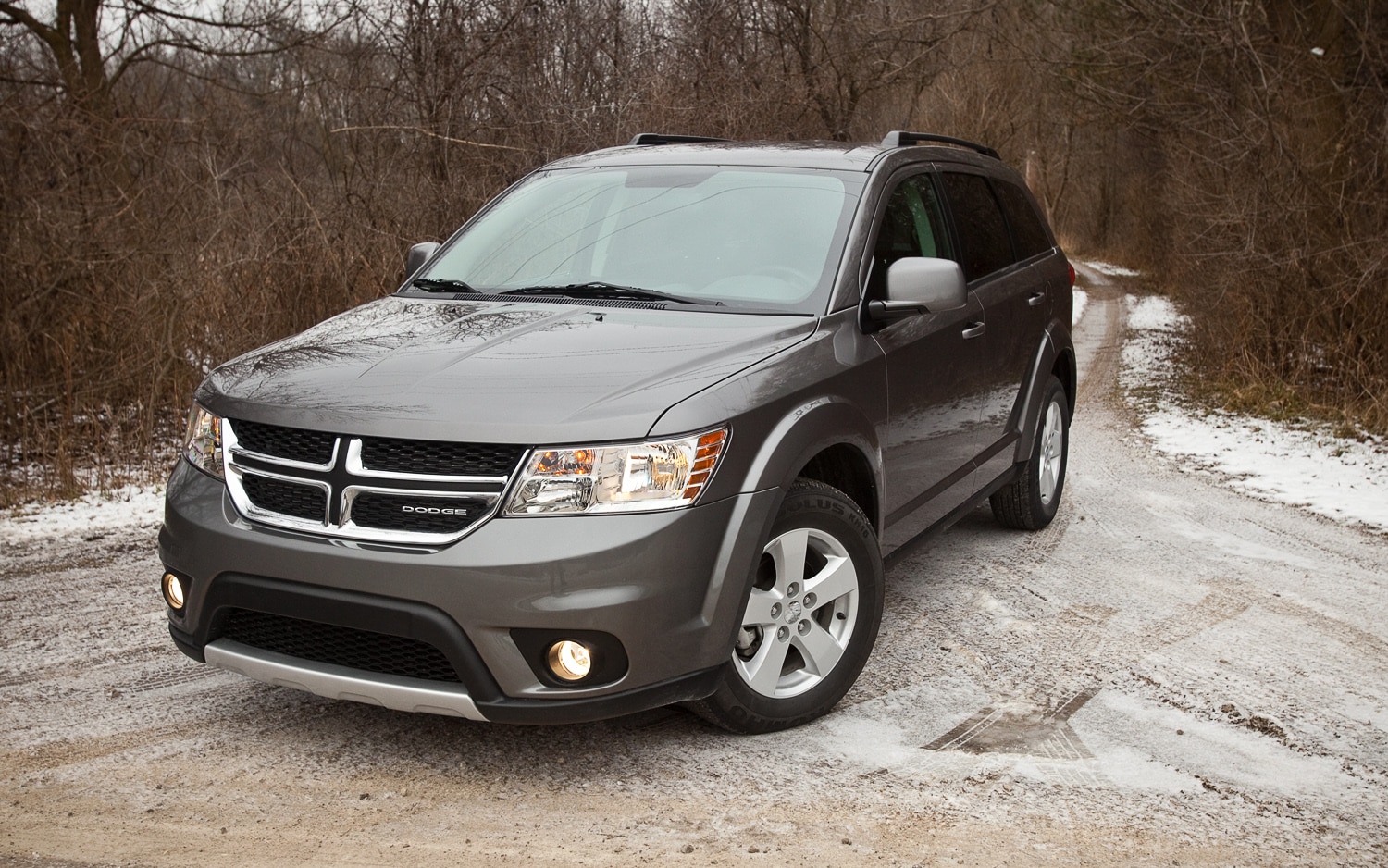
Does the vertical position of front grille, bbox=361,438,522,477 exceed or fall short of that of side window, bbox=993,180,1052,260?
it falls short

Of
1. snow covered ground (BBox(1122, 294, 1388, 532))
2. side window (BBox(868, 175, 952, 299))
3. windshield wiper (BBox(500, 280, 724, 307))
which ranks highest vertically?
side window (BBox(868, 175, 952, 299))

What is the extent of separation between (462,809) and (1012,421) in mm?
3455

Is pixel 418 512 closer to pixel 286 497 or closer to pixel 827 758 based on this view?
pixel 286 497

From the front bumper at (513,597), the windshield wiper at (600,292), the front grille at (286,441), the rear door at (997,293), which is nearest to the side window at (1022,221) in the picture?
the rear door at (997,293)

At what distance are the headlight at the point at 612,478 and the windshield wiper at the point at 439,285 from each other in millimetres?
1613

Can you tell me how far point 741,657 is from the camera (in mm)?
3795

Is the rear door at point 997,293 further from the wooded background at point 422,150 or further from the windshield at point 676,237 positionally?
the wooded background at point 422,150

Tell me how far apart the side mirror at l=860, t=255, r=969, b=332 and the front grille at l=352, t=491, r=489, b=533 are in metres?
1.68

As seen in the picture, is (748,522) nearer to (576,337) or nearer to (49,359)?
(576,337)

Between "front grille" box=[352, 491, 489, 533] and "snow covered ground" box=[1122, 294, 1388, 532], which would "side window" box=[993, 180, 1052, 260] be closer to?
"snow covered ground" box=[1122, 294, 1388, 532]

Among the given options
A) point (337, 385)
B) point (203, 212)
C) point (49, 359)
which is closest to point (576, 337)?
point (337, 385)

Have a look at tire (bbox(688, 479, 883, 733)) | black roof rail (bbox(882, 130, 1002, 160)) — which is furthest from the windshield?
tire (bbox(688, 479, 883, 733))

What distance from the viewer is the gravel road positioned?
10.6 feet

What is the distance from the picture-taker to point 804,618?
3893 mm
